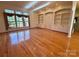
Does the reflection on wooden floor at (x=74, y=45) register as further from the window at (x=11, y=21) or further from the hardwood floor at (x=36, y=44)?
the window at (x=11, y=21)

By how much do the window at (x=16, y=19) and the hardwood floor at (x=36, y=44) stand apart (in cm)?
12

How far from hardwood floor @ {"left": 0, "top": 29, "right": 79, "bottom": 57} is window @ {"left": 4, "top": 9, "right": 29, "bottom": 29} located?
0.41 ft

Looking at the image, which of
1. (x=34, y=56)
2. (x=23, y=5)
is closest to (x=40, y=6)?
(x=23, y=5)

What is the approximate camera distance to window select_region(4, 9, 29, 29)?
1.45 m

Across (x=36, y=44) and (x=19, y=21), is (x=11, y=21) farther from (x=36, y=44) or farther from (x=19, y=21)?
(x=36, y=44)

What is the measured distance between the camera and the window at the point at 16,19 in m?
1.45

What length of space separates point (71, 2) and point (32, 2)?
609 millimetres

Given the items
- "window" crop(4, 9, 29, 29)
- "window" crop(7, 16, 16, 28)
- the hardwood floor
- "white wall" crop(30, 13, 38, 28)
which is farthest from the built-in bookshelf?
"window" crop(7, 16, 16, 28)

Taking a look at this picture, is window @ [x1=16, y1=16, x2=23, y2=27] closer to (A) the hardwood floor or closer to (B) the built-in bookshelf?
(A) the hardwood floor

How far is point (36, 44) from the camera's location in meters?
1.56

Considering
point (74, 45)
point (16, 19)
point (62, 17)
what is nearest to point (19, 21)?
point (16, 19)

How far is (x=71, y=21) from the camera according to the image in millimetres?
1463

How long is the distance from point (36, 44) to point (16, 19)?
0.54 m

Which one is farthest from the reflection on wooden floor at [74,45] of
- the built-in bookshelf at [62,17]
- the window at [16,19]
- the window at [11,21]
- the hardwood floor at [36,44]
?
the window at [11,21]
